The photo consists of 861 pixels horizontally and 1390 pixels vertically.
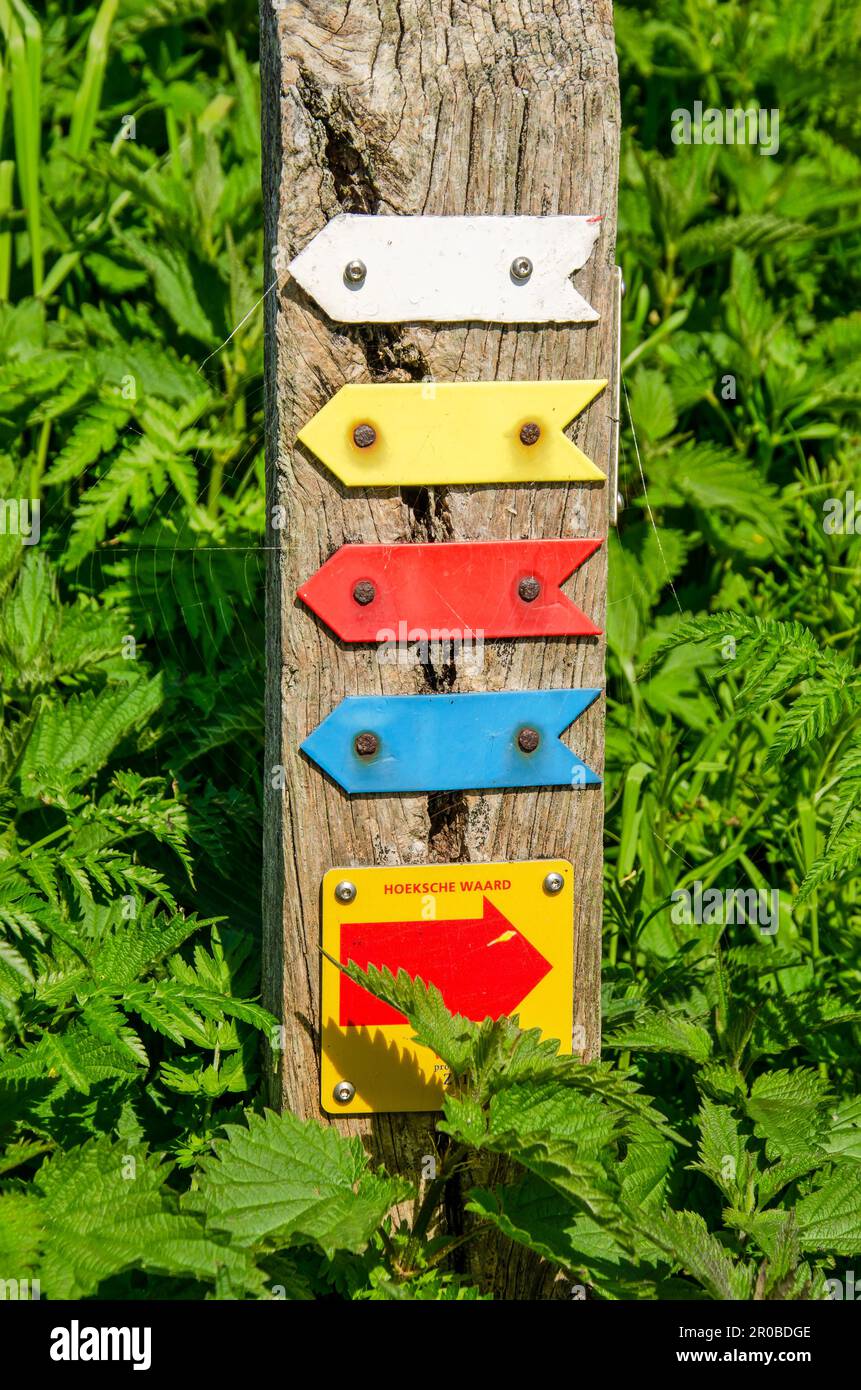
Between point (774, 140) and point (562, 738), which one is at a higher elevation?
point (774, 140)

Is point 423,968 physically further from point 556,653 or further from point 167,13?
point 167,13

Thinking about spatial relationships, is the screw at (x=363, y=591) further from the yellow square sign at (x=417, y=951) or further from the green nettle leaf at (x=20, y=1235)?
the green nettle leaf at (x=20, y=1235)

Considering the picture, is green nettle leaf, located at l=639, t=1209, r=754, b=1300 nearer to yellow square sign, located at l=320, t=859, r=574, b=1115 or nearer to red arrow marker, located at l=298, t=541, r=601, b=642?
yellow square sign, located at l=320, t=859, r=574, b=1115

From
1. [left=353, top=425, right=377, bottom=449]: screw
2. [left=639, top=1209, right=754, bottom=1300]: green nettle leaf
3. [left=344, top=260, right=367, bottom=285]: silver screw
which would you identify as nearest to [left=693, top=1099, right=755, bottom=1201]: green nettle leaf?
[left=639, top=1209, right=754, bottom=1300]: green nettle leaf

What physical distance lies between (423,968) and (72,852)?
1.93 feet

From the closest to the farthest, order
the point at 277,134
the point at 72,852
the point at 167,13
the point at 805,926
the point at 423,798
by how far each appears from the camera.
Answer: the point at 277,134 → the point at 423,798 → the point at 72,852 → the point at 805,926 → the point at 167,13

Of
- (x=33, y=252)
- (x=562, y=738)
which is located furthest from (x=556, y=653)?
(x=33, y=252)

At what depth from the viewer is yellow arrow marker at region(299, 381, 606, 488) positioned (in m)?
1.81

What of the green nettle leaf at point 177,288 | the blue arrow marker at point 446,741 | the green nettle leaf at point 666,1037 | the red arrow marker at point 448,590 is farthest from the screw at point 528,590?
the green nettle leaf at point 177,288

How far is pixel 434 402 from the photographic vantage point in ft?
5.99

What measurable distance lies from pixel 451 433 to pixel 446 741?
432mm

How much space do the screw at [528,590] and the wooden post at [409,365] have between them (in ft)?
0.22

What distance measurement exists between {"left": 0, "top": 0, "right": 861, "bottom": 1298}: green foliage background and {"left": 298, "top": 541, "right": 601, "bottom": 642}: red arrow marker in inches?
8.1

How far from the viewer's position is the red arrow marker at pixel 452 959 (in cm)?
194
